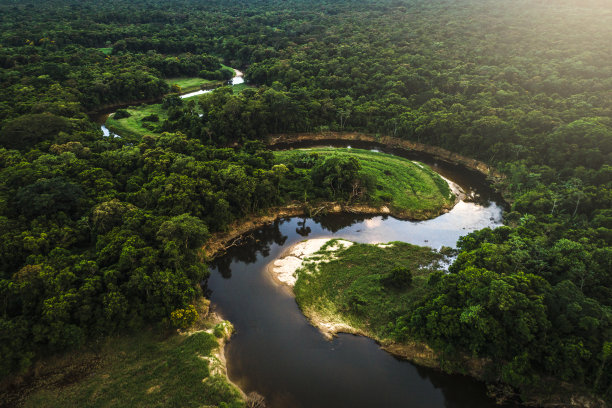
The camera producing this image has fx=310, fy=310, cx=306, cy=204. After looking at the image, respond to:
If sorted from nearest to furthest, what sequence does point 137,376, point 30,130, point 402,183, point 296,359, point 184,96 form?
point 137,376
point 296,359
point 30,130
point 402,183
point 184,96

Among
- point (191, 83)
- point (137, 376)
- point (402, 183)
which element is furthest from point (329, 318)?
point (191, 83)

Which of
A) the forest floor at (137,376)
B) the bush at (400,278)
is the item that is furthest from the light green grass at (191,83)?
the bush at (400,278)

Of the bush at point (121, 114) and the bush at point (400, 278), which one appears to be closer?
the bush at point (400, 278)

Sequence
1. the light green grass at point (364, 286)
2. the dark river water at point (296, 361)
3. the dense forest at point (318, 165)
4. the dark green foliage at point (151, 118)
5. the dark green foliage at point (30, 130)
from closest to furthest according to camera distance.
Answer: the dense forest at point (318, 165), the dark river water at point (296, 361), the light green grass at point (364, 286), the dark green foliage at point (30, 130), the dark green foliage at point (151, 118)

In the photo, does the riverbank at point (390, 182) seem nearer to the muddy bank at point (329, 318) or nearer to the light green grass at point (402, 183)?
the light green grass at point (402, 183)

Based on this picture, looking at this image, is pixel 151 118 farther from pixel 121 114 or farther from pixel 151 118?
pixel 121 114

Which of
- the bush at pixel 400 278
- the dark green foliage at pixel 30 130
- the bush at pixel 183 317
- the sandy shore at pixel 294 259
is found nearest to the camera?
the bush at pixel 183 317

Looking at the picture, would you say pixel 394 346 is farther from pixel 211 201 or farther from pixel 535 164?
pixel 535 164
